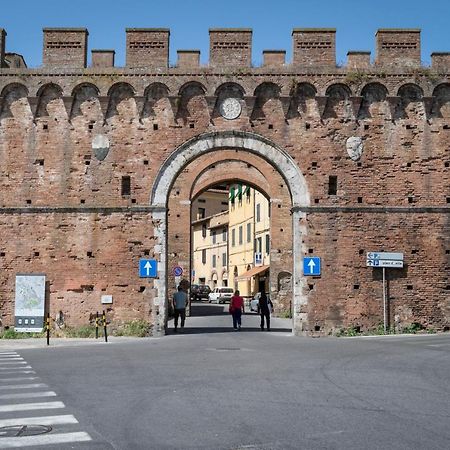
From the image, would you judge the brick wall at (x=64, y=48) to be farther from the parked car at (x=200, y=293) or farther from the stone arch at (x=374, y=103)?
the parked car at (x=200, y=293)

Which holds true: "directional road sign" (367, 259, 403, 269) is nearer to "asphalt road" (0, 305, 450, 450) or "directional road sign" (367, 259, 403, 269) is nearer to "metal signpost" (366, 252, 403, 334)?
"metal signpost" (366, 252, 403, 334)

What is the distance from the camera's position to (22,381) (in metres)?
9.75

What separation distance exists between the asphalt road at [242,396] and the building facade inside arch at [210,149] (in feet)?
13.2

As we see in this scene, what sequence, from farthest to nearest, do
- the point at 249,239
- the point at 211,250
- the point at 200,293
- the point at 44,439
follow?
the point at 211,250 → the point at 200,293 → the point at 249,239 → the point at 44,439

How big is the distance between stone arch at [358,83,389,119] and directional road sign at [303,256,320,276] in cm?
440

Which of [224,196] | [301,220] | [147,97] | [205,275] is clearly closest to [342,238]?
[301,220]

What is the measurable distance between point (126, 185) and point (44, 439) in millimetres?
13728

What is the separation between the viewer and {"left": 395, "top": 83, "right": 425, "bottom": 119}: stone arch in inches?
760

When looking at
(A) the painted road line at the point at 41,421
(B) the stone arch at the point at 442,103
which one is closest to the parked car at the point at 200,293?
(B) the stone arch at the point at 442,103

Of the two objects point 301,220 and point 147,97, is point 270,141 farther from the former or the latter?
point 147,97

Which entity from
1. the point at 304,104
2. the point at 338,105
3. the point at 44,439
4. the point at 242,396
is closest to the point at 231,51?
the point at 304,104

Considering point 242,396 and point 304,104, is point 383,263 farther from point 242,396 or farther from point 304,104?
point 242,396

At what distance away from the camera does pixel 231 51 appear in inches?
755

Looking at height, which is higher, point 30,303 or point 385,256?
point 385,256
